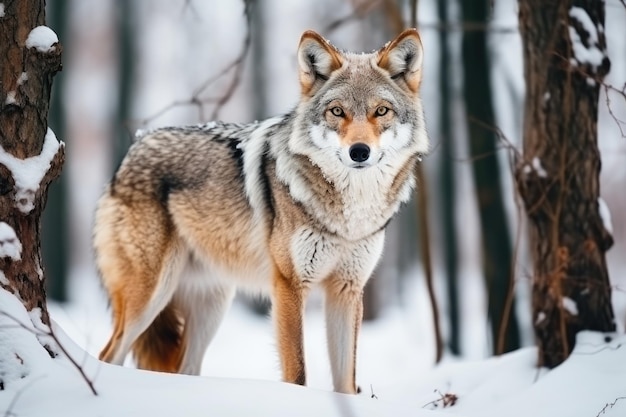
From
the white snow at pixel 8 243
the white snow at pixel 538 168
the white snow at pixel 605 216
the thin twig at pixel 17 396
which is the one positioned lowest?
the thin twig at pixel 17 396

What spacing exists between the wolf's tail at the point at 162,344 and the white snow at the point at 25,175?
2.50 m

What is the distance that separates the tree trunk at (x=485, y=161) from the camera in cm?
909

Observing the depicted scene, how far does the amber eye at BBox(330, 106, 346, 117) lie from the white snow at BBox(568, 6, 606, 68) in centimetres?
186

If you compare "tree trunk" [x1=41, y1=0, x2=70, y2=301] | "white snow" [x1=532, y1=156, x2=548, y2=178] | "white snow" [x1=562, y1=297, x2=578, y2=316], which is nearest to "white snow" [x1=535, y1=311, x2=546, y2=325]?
"white snow" [x1=562, y1=297, x2=578, y2=316]

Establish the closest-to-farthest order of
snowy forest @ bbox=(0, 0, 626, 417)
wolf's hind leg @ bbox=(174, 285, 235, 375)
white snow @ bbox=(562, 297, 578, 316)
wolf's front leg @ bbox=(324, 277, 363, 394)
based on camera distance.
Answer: snowy forest @ bbox=(0, 0, 626, 417), wolf's front leg @ bbox=(324, 277, 363, 394), white snow @ bbox=(562, 297, 578, 316), wolf's hind leg @ bbox=(174, 285, 235, 375)

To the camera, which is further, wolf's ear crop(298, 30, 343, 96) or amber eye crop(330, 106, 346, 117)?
wolf's ear crop(298, 30, 343, 96)

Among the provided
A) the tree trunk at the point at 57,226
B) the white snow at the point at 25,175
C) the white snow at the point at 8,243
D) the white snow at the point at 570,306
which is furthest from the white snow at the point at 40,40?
the tree trunk at the point at 57,226

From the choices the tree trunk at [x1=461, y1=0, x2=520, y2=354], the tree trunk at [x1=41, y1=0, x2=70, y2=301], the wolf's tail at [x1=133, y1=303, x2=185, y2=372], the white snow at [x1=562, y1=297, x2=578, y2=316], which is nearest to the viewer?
the white snow at [x1=562, y1=297, x2=578, y2=316]

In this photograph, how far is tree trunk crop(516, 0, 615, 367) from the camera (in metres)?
5.50

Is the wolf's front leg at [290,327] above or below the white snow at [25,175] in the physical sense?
below

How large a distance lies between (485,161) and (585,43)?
3508 millimetres

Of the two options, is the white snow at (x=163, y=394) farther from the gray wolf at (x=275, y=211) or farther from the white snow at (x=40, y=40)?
the gray wolf at (x=275, y=211)

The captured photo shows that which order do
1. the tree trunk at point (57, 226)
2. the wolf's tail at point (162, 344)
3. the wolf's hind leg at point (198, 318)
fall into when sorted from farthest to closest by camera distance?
the tree trunk at point (57, 226), the wolf's hind leg at point (198, 318), the wolf's tail at point (162, 344)

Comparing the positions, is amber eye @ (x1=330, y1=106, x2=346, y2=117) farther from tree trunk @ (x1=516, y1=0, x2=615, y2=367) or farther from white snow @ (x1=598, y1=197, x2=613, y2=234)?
white snow @ (x1=598, y1=197, x2=613, y2=234)
